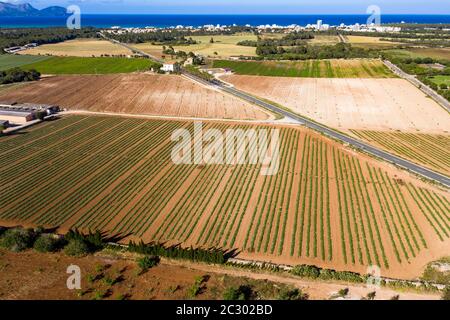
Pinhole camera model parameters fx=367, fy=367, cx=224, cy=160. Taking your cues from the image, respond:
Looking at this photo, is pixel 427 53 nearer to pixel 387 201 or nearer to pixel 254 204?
pixel 387 201

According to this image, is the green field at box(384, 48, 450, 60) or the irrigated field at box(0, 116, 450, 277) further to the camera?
the green field at box(384, 48, 450, 60)

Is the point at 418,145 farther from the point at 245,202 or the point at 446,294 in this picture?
the point at 446,294

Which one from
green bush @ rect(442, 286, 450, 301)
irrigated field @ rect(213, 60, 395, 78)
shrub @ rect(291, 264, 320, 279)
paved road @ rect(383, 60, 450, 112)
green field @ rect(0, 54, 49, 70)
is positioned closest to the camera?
green bush @ rect(442, 286, 450, 301)

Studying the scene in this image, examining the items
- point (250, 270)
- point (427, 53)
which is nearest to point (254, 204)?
point (250, 270)

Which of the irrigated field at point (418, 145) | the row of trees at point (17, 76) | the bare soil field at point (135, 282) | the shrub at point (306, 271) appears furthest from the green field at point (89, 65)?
the shrub at point (306, 271)

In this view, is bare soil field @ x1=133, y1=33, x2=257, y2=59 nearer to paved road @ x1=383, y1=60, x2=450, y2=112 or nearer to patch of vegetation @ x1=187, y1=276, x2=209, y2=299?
paved road @ x1=383, y1=60, x2=450, y2=112

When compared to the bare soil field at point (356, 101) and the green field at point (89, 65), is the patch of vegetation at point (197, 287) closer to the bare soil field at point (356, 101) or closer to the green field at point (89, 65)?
the bare soil field at point (356, 101)

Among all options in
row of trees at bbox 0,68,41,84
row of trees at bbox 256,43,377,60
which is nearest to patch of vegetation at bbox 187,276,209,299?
row of trees at bbox 0,68,41,84
